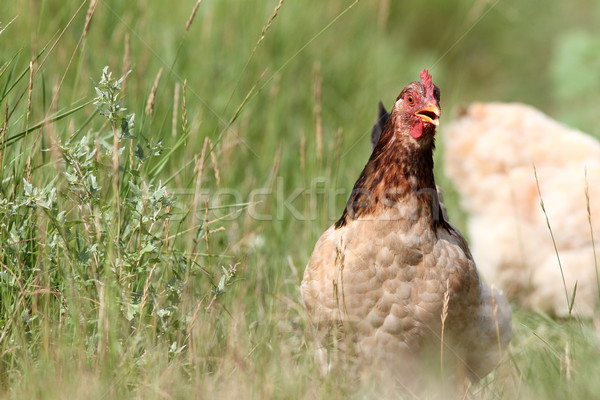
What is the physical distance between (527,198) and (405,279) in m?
2.48

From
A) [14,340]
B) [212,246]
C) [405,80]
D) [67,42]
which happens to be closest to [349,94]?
[405,80]

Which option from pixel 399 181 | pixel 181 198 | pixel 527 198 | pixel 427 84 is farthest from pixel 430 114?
pixel 527 198

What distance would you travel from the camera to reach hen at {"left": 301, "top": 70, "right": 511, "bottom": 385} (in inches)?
128

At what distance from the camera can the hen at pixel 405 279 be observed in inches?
128

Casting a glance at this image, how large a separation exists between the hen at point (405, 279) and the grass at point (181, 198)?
20 cm

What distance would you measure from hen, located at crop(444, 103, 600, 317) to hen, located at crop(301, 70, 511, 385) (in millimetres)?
1467

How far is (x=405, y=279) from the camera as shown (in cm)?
325

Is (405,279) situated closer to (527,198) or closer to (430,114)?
(430,114)

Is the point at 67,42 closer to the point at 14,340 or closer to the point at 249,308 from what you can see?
the point at 249,308

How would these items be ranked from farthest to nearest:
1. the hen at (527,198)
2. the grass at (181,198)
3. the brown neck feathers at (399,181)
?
the hen at (527,198), the brown neck feathers at (399,181), the grass at (181,198)

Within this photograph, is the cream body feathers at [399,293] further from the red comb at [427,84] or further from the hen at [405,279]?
the red comb at [427,84]

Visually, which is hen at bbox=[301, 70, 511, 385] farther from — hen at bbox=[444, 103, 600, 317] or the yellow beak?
hen at bbox=[444, 103, 600, 317]

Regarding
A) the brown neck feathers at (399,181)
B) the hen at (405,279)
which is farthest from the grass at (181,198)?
the brown neck feathers at (399,181)

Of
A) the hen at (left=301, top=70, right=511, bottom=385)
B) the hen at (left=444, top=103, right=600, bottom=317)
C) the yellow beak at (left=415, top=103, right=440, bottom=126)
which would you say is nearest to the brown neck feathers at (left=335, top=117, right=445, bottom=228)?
the hen at (left=301, top=70, right=511, bottom=385)
